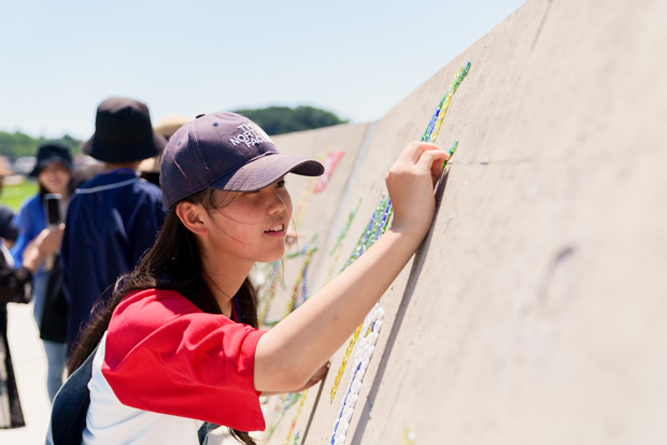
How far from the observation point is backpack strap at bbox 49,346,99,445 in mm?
1560

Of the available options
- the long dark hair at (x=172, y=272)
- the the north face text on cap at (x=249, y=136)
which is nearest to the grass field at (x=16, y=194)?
the long dark hair at (x=172, y=272)

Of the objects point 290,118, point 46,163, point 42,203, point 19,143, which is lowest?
point 19,143

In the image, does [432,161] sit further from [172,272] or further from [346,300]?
[172,272]

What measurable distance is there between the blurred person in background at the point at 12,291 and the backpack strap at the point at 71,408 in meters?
2.03

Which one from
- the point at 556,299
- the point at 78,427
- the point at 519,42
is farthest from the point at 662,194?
the point at 78,427

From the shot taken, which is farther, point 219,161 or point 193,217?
point 193,217

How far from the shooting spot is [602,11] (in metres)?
0.87

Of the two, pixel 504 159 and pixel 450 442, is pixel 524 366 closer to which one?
pixel 450 442

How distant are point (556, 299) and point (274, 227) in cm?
90

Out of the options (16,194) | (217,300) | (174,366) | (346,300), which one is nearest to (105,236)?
(217,300)

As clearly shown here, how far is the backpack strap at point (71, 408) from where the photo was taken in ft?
5.12

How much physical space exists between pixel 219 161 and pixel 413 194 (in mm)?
489

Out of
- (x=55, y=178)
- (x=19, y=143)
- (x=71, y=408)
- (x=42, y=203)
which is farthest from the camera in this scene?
(x=19, y=143)

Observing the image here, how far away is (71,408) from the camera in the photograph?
1.56 meters
